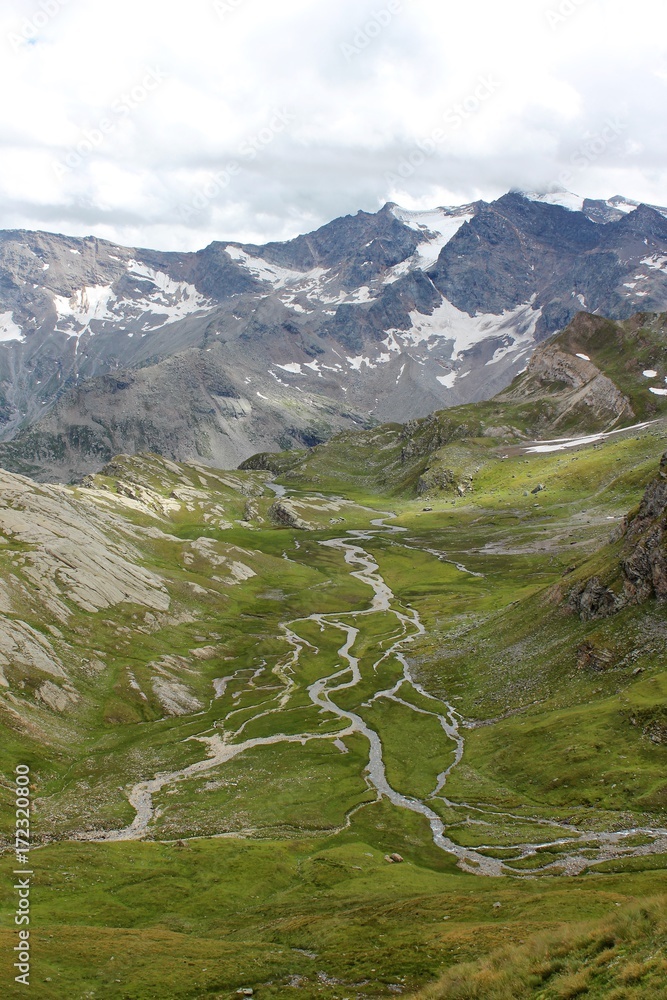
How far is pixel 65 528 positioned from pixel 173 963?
13673 cm

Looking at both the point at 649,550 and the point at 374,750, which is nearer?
the point at 649,550

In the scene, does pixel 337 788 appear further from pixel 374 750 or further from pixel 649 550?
pixel 649 550

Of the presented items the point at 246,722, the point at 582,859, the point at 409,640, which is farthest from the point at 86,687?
the point at 582,859

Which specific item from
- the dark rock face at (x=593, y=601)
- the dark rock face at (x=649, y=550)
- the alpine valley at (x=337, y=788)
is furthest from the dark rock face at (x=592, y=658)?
the dark rock face at (x=649, y=550)

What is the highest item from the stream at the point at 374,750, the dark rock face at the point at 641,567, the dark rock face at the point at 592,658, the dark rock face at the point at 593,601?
the dark rock face at the point at 641,567

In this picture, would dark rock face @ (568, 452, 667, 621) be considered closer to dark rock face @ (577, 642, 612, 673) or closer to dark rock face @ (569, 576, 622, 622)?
dark rock face @ (569, 576, 622, 622)

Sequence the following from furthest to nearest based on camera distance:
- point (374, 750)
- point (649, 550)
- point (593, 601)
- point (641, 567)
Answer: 1. point (593, 601)
2. point (374, 750)
3. point (641, 567)
4. point (649, 550)

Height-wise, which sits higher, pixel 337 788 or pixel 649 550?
pixel 649 550

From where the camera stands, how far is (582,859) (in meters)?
55.8

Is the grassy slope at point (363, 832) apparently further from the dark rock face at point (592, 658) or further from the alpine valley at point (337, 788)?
the dark rock face at point (592, 658)

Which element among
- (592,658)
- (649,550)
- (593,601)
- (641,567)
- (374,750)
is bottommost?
(374,750)

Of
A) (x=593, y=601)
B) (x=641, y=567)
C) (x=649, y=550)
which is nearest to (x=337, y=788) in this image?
(x=593, y=601)

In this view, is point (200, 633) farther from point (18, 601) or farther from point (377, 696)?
point (377, 696)

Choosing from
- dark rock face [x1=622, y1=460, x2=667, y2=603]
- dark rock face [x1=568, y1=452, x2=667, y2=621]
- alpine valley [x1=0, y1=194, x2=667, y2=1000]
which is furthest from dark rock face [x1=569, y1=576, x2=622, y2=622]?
dark rock face [x1=622, y1=460, x2=667, y2=603]
